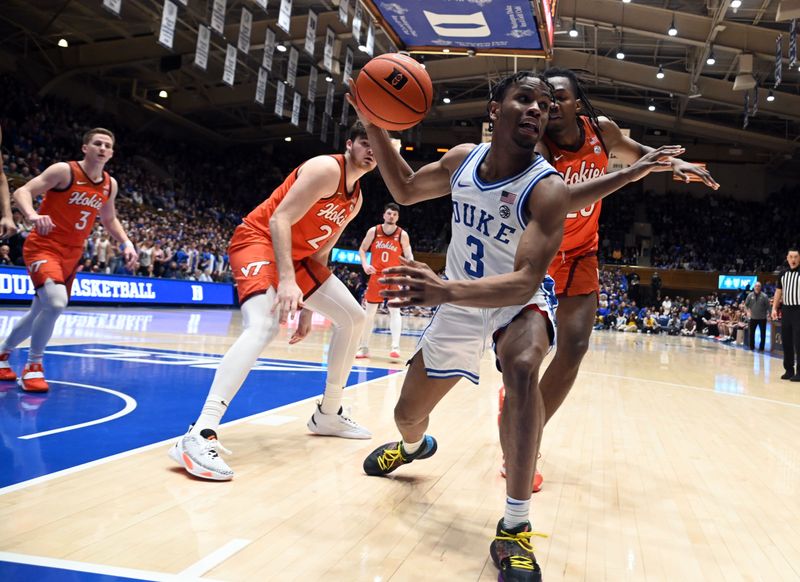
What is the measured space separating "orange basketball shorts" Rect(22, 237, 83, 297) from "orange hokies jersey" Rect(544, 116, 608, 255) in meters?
3.73

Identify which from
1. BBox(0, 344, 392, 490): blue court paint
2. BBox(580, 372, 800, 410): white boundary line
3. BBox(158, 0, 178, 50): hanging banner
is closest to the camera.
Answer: BBox(0, 344, 392, 490): blue court paint

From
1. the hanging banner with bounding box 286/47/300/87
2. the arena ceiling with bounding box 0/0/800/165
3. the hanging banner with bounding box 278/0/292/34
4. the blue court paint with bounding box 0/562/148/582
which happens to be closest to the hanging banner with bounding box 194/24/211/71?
the hanging banner with bounding box 278/0/292/34

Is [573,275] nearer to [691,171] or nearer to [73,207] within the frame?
[691,171]

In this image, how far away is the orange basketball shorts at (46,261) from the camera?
5.11 metres

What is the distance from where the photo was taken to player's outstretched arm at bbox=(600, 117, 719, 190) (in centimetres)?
351

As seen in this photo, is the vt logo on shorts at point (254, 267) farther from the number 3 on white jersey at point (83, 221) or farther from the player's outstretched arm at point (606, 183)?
the number 3 on white jersey at point (83, 221)

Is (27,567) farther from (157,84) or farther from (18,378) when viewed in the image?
(157,84)

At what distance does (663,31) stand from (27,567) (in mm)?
20746

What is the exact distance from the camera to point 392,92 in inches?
122

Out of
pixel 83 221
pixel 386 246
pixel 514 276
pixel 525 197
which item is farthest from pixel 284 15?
pixel 514 276

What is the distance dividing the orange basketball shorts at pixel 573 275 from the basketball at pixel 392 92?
3.77ft

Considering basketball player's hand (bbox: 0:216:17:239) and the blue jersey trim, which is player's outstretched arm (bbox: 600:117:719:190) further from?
basketball player's hand (bbox: 0:216:17:239)

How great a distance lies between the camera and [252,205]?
32.8 m

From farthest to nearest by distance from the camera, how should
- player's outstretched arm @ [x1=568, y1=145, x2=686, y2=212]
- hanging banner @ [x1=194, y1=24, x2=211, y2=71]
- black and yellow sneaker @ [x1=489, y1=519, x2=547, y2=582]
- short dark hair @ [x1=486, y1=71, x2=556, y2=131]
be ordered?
hanging banner @ [x1=194, y1=24, x2=211, y2=71]
player's outstretched arm @ [x1=568, y1=145, x2=686, y2=212]
short dark hair @ [x1=486, y1=71, x2=556, y2=131]
black and yellow sneaker @ [x1=489, y1=519, x2=547, y2=582]
